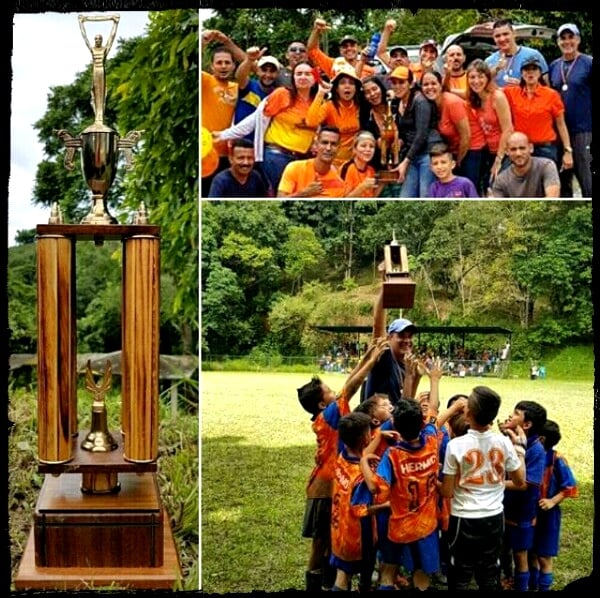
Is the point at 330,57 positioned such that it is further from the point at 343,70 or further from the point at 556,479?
the point at 556,479

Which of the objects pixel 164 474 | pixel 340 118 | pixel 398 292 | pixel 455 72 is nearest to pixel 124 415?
pixel 398 292

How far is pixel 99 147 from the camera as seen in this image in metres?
4.17

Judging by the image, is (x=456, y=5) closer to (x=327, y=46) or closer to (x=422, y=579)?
(x=327, y=46)

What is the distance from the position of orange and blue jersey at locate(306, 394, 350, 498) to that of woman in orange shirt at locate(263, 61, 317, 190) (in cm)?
113

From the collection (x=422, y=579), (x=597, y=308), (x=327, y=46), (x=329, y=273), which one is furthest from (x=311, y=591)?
(x=327, y=46)

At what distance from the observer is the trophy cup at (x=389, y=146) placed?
4473 mm

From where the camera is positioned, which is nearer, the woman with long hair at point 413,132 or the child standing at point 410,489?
the child standing at point 410,489

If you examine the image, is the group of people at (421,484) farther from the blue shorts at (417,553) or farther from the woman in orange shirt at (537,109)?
the woman in orange shirt at (537,109)

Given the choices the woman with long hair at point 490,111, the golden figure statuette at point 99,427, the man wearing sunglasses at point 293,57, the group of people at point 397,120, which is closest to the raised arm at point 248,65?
the group of people at point 397,120

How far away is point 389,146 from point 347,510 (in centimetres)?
177

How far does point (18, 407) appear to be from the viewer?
20.5ft

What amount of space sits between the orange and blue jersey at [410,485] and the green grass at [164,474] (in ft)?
3.40

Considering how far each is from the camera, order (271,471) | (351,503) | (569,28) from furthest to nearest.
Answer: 1. (271,471)
2. (569,28)
3. (351,503)

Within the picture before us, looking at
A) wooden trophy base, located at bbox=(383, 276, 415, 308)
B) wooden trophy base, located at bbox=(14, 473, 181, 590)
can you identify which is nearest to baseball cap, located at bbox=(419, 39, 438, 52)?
wooden trophy base, located at bbox=(383, 276, 415, 308)
